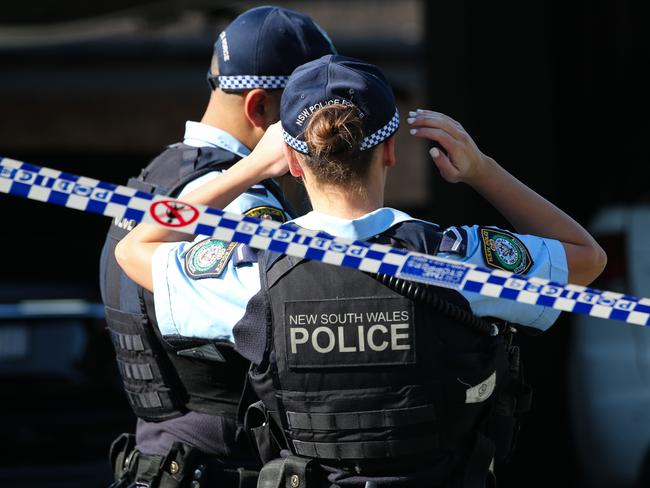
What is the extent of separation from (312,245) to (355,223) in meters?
0.16

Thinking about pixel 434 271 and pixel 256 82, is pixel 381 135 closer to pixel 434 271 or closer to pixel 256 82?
pixel 434 271

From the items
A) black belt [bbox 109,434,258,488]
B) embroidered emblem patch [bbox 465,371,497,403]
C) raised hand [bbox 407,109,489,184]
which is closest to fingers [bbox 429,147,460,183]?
raised hand [bbox 407,109,489,184]

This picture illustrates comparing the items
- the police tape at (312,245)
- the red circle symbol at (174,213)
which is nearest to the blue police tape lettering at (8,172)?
the police tape at (312,245)

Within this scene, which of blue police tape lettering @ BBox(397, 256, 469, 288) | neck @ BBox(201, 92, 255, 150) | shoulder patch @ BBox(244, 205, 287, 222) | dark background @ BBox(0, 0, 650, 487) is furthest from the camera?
dark background @ BBox(0, 0, 650, 487)

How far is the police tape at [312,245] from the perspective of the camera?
7.73 ft

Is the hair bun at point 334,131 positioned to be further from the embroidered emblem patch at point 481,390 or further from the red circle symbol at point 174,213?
the embroidered emblem patch at point 481,390

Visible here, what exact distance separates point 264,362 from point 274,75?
3.00 ft

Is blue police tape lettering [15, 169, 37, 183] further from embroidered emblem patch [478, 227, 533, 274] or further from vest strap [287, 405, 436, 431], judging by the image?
embroidered emblem patch [478, 227, 533, 274]

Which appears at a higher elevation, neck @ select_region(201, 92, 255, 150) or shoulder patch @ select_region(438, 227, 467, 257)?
neck @ select_region(201, 92, 255, 150)

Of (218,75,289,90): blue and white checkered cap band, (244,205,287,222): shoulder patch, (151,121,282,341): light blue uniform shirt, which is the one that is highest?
(218,75,289,90): blue and white checkered cap band

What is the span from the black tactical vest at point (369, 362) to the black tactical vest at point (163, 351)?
1.42ft

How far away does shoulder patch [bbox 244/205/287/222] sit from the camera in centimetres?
285

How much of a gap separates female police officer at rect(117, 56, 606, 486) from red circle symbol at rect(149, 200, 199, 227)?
0.19 metres

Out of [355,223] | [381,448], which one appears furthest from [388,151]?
[381,448]
